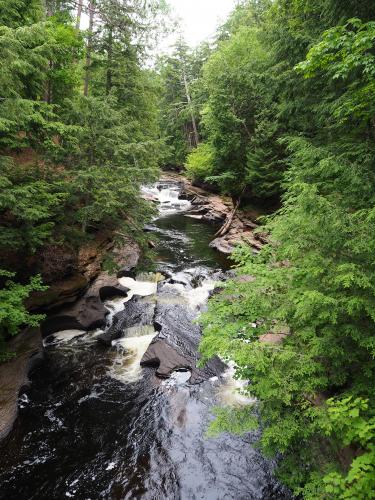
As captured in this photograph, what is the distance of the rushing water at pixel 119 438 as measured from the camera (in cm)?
569

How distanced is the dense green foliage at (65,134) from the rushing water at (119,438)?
2229 mm

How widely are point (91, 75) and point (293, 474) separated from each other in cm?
1755

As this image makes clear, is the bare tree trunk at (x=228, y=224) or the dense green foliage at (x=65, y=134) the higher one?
the dense green foliage at (x=65, y=134)

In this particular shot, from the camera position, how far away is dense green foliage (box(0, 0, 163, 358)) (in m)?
7.18

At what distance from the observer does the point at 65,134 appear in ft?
31.2

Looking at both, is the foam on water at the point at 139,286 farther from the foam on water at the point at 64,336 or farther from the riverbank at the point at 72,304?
the foam on water at the point at 64,336

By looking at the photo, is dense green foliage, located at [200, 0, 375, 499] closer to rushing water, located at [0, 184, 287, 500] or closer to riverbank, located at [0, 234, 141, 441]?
rushing water, located at [0, 184, 287, 500]

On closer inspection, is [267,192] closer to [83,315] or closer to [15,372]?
[83,315]

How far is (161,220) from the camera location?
2448cm

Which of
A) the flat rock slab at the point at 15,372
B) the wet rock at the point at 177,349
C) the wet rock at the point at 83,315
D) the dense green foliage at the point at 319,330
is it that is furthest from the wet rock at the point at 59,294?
the dense green foliage at the point at 319,330

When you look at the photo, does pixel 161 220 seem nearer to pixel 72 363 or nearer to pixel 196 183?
Result: pixel 196 183

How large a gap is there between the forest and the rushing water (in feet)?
3.41

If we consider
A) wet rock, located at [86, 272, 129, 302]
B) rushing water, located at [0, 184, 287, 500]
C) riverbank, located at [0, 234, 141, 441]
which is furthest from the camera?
wet rock, located at [86, 272, 129, 302]

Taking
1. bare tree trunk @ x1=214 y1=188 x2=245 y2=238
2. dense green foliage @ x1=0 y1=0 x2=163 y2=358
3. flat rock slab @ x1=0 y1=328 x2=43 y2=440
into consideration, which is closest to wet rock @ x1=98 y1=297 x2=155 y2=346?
flat rock slab @ x1=0 y1=328 x2=43 y2=440
